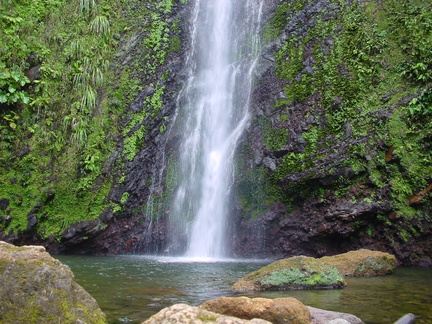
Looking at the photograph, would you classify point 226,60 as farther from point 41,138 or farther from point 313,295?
point 313,295

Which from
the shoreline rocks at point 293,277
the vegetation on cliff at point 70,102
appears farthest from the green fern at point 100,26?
the shoreline rocks at point 293,277

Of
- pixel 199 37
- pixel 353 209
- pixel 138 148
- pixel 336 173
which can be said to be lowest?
pixel 353 209

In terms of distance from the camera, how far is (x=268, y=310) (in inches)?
167

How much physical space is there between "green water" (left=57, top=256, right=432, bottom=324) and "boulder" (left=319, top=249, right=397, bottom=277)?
0.88 ft

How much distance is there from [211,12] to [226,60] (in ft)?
12.2

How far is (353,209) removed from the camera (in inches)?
474

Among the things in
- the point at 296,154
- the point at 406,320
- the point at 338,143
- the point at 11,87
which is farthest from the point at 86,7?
the point at 406,320

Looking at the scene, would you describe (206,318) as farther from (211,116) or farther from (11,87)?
(11,87)

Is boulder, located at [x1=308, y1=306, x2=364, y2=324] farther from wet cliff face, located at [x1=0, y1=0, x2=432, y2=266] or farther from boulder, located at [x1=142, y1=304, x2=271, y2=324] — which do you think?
Result: wet cliff face, located at [x1=0, y1=0, x2=432, y2=266]

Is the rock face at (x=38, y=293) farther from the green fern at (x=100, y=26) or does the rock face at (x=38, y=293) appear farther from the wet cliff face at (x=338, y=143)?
the green fern at (x=100, y=26)

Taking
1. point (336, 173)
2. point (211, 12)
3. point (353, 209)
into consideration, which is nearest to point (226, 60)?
point (211, 12)

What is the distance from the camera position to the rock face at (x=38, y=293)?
3.30 metres

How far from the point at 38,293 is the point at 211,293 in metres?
3.50

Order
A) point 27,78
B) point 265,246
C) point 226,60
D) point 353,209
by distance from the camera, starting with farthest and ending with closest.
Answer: point 226,60 → point 27,78 → point 265,246 → point 353,209
